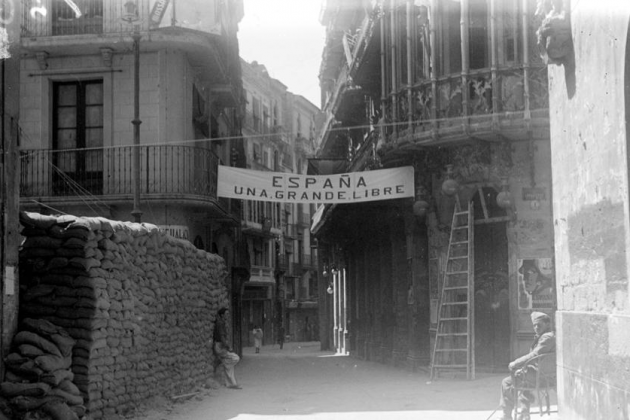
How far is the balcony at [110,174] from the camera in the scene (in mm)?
21266

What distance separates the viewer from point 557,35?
8000 millimetres

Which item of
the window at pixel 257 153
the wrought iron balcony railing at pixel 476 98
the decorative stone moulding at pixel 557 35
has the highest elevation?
the window at pixel 257 153

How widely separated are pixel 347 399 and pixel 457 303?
11.5 ft

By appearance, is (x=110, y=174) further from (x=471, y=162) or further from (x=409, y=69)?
(x=471, y=162)

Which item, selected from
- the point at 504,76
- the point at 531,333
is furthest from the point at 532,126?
the point at 531,333

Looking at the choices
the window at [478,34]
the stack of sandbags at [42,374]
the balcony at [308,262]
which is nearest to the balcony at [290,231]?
the balcony at [308,262]

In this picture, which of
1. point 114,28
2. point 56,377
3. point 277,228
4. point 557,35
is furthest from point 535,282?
point 277,228

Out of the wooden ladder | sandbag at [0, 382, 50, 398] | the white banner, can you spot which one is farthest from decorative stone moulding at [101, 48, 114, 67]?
sandbag at [0, 382, 50, 398]

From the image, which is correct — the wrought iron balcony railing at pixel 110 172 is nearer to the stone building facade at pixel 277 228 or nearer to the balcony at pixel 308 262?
the stone building facade at pixel 277 228

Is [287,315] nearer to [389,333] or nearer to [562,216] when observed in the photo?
[389,333]

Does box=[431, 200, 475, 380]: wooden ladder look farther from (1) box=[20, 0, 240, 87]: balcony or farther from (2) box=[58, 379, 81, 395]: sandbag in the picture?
(2) box=[58, 379, 81, 395]: sandbag

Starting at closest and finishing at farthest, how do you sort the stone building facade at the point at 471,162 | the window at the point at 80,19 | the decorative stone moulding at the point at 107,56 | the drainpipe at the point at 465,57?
the stone building facade at the point at 471,162 → the drainpipe at the point at 465,57 → the decorative stone moulding at the point at 107,56 → the window at the point at 80,19

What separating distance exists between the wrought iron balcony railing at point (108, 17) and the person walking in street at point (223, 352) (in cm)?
729

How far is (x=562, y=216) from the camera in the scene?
8508 mm
